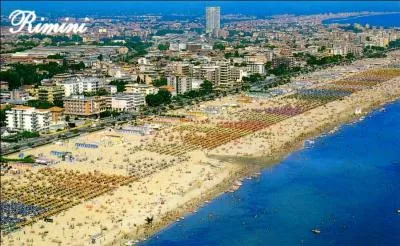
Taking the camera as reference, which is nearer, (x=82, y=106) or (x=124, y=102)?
(x=82, y=106)

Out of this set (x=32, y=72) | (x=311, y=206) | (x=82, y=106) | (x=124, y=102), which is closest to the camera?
(x=311, y=206)

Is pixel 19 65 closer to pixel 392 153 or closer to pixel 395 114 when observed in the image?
pixel 395 114

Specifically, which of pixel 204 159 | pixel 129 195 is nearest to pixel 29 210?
pixel 129 195

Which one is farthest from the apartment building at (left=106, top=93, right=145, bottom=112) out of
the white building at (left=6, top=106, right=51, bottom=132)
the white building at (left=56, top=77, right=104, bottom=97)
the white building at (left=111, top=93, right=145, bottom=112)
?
the white building at (left=6, top=106, right=51, bottom=132)

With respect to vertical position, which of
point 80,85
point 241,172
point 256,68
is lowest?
point 241,172

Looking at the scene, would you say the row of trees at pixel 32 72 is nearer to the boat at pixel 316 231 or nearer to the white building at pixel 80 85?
the white building at pixel 80 85

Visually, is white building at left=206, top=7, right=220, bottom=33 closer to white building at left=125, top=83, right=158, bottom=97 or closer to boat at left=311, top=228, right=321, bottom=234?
white building at left=125, top=83, right=158, bottom=97

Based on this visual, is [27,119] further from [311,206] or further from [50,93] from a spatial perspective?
[311,206]

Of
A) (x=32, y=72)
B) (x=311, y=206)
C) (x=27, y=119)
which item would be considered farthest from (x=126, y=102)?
(x=311, y=206)
